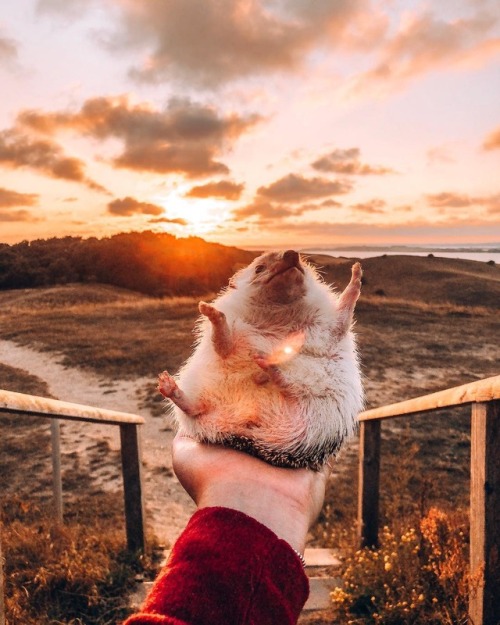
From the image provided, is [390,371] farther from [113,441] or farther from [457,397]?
[457,397]

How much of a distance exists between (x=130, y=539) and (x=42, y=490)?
3213 millimetres

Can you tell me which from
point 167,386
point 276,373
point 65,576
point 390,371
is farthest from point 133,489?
point 390,371

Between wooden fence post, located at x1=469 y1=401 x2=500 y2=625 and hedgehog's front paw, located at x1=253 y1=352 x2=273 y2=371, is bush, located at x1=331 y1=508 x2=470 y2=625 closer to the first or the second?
wooden fence post, located at x1=469 y1=401 x2=500 y2=625

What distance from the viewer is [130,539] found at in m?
5.06

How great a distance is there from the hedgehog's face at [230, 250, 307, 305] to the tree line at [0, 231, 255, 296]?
39311mm

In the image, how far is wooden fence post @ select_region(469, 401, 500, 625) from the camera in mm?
2492

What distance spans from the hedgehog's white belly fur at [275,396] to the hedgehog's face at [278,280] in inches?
9.4

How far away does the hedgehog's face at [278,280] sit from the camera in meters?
2.54

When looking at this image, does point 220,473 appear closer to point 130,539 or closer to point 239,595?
point 239,595

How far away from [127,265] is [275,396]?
47.5 metres

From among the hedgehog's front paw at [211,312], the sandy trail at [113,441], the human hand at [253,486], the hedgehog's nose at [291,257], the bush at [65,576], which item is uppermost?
the hedgehog's nose at [291,257]

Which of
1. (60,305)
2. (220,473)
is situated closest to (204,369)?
(220,473)

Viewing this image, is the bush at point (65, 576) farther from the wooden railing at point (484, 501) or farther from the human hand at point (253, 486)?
the wooden railing at point (484, 501)

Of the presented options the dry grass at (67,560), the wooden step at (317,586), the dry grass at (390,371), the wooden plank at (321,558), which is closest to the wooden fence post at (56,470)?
the dry grass at (67,560)
